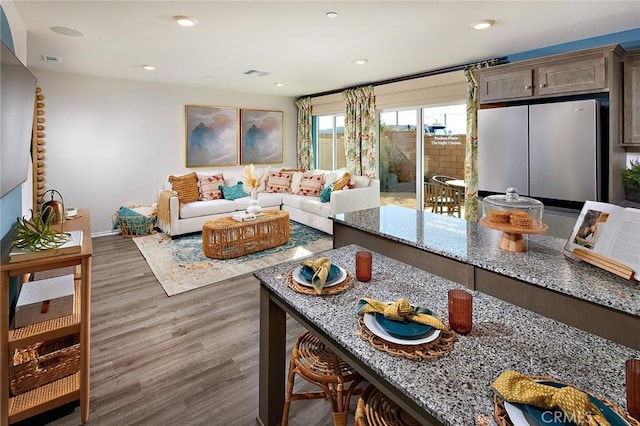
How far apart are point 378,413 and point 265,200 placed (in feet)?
17.3

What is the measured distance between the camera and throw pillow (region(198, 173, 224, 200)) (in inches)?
227

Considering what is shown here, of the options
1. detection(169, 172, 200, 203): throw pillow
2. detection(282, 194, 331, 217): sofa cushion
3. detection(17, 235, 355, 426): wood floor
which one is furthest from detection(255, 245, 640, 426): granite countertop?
detection(169, 172, 200, 203): throw pillow

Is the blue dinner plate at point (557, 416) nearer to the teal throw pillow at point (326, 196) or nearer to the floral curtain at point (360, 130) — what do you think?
the teal throw pillow at point (326, 196)

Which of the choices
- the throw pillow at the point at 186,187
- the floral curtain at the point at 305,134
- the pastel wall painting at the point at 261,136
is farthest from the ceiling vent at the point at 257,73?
the floral curtain at the point at 305,134

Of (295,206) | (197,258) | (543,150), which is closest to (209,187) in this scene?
(295,206)

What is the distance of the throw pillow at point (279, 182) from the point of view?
657 centimetres

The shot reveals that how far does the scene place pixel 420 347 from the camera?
0.95 meters

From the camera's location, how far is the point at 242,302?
3.11 metres

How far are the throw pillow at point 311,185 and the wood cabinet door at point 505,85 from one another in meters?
3.00

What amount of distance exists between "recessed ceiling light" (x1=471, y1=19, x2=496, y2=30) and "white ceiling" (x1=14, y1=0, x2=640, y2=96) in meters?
0.07

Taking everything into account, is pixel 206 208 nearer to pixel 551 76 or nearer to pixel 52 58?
pixel 52 58

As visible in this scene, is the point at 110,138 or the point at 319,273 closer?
the point at 319,273

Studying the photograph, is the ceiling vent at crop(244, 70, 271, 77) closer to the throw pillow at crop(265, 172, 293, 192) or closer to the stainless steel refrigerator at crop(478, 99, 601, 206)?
the throw pillow at crop(265, 172, 293, 192)

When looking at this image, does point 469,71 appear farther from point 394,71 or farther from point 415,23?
point 415,23
